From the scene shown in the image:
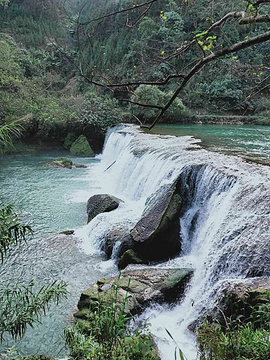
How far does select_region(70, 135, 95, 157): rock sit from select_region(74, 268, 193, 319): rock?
12854 millimetres

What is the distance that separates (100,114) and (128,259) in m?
13.4

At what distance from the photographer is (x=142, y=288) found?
4.95m

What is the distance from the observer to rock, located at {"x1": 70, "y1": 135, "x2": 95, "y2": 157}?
57.7 ft

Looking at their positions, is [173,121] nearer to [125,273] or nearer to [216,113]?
[216,113]

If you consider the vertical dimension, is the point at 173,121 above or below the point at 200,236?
above

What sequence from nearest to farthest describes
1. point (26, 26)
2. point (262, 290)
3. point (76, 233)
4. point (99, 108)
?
1. point (262, 290)
2. point (76, 233)
3. point (99, 108)
4. point (26, 26)

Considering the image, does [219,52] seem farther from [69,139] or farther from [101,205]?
[69,139]

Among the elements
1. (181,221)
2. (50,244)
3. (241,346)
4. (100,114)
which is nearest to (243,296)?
(241,346)

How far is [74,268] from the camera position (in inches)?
243

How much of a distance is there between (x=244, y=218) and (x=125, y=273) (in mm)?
2356

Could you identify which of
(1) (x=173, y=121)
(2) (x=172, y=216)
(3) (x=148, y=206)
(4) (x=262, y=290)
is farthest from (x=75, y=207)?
(1) (x=173, y=121)

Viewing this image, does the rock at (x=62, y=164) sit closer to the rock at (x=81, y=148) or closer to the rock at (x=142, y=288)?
the rock at (x=81, y=148)

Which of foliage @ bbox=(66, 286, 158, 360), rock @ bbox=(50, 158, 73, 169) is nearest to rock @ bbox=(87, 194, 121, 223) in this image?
foliage @ bbox=(66, 286, 158, 360)

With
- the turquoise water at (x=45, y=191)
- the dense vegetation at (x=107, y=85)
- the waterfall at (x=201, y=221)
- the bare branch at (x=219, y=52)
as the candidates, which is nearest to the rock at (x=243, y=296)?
the dense vegetation at (x=107, y=85)
